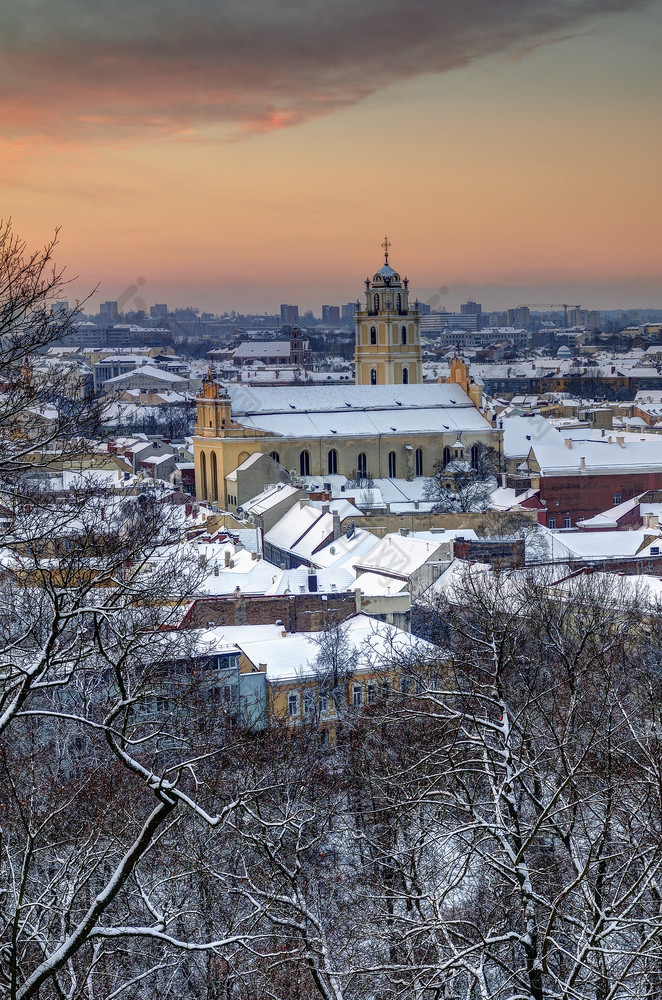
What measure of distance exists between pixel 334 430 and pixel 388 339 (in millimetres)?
13108

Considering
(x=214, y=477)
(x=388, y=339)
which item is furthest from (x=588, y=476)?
(x=388, y=339)

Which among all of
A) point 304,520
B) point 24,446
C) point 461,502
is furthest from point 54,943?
point 461,502

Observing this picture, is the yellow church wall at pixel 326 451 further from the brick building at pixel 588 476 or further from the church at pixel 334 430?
the brick building at pixel 588 476

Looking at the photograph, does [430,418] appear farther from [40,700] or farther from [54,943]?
[54,943]

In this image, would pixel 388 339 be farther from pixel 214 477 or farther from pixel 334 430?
pixel 214 477

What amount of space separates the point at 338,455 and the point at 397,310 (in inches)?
598

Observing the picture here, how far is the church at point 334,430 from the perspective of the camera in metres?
54.1

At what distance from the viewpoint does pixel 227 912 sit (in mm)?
11867

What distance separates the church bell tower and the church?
592 centimetres

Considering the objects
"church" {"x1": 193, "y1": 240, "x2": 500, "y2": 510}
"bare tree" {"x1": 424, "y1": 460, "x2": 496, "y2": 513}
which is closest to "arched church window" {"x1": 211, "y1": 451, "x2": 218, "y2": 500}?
"church" {"x1": 193, "y1": 240, "x2": 500, "y2": 510}

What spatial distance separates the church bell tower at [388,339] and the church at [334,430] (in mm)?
5919

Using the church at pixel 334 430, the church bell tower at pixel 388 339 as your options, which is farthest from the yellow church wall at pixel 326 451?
the church bell tower at pixel 388 339

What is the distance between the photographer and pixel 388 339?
66938mm

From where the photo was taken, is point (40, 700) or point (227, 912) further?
point (40, 700)
